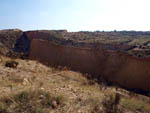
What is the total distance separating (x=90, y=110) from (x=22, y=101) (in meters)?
1.64

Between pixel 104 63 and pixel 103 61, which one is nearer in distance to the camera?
pixel 104 63

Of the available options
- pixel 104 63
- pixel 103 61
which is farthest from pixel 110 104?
pixel 103 61

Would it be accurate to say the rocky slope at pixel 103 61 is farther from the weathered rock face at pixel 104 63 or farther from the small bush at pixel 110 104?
the small bush at pixel 110 104

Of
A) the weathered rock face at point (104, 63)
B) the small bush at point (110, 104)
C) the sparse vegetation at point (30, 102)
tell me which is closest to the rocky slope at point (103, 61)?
the weathered rock face at point (104, 63)

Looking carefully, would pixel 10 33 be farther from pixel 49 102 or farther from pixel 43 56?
pixel 49 102

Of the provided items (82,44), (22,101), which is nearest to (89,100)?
(22,101)

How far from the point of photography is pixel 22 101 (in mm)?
3951

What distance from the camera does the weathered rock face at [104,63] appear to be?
13.6 m

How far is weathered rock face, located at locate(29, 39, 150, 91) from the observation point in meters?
13.6

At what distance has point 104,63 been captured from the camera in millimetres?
16469

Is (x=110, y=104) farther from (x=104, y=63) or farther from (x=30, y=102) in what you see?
(x=104, y=63)

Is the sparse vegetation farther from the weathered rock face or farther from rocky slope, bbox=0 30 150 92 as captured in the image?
the weathered rock face

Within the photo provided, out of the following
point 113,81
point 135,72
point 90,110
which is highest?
point 90,110

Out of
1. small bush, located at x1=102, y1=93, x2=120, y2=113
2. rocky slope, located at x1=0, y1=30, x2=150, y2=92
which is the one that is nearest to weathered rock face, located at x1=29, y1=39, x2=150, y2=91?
rocky slope, located at x1=0, y1=30, x2=150, y2=92
